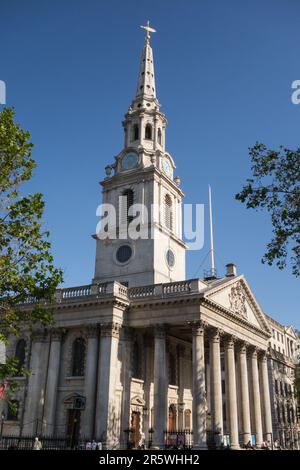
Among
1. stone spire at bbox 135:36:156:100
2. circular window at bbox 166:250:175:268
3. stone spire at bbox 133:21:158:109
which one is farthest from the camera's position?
stone spire at bbox 135:36:156:100

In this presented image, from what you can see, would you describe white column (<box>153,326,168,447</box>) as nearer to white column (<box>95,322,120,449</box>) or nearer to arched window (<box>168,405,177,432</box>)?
white column (<box>95,322,120,449</box>)

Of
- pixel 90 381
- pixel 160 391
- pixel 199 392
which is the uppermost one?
pixel 90 381

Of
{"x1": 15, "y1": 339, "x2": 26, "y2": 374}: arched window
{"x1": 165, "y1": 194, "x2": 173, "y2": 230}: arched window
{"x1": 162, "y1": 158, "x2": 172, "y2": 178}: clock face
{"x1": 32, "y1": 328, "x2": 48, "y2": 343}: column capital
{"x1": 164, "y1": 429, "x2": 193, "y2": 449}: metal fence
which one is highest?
{"x1": 162, "y1": 158, "x2": 172, "y2": 178}: clock face

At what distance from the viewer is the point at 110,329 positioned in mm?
35531

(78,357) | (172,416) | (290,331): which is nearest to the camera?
(78,357)

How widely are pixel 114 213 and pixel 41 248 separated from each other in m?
26.4

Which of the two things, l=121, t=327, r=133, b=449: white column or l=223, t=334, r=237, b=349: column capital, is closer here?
l=121, t=327, r=133, b=449: white column

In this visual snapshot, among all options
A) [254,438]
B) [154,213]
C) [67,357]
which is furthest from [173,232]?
[254,438]

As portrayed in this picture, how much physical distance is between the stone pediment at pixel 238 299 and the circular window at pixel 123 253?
974 cm

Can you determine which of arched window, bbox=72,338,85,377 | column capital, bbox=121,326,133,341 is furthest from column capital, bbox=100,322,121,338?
arched window, bbox=72,338,85,377

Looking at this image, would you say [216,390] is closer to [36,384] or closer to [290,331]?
[36,384]

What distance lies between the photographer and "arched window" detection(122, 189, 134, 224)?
47094 millimetres

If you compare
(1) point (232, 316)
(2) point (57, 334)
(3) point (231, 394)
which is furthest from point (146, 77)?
(3) point (231, 394)

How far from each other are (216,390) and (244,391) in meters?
6.08
